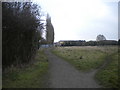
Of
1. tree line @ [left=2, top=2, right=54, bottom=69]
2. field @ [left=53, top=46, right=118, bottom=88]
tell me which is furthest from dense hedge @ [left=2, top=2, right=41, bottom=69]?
field @ [left=53, top=46, right=118, bottom=88]

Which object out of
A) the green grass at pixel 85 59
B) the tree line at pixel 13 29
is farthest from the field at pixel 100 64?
the tree line at pixel 13 29

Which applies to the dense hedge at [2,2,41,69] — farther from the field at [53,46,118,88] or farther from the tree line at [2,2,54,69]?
the field at [53,46,118,88]

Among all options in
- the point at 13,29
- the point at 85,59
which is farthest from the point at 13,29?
the point at 85,59

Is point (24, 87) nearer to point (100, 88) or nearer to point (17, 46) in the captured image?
point (100, 88)

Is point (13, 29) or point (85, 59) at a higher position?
point (13, 29)

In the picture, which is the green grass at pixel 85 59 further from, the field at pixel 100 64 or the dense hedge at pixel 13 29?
the dense hedge at pixel 13 29

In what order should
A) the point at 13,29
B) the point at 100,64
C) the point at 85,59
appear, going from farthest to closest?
1. the point at 85,59
2. the point at 100,64
3. the point at 13,29

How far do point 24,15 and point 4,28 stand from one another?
7.05ft

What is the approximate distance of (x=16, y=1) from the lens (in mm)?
15859

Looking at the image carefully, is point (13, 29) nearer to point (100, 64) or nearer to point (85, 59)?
point (100, 64)

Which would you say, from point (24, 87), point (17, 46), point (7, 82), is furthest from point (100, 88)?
point (17, 46)

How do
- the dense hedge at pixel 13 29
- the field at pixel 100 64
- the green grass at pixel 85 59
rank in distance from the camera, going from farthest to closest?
the green grass at pixel 85 59 → the dense hedge at pixel 13 29 → the field at pixel 100 64

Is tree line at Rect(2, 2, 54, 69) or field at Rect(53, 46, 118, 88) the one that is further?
tree line at Rect(2, 2, 54, 69)

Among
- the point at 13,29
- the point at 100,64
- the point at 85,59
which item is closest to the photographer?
the point at 13,29
